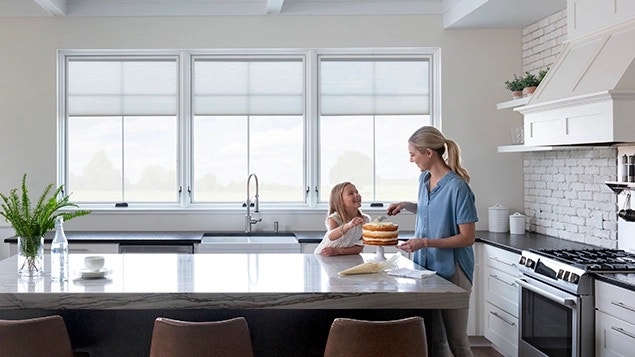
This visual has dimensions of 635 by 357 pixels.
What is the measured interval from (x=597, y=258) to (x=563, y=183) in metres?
1.46

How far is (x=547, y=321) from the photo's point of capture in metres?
4.10

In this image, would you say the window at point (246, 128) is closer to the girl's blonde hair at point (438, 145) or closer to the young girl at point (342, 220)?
the young girl at point (342, 220)

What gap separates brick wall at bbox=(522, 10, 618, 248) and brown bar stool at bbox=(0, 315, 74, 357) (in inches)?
137

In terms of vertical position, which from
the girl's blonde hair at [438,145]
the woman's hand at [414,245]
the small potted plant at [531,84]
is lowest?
the woman's hand at [414,245]

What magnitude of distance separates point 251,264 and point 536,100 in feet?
7.21

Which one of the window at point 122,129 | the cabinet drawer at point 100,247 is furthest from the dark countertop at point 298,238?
the window at point 122,129

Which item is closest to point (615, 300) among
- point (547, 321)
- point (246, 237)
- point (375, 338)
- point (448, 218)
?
point (547, 321)

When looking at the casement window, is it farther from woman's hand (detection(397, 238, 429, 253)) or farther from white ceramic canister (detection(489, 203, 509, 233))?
woman's hand (detection(397, 238, 429, 253))

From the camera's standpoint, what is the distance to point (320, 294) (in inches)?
112

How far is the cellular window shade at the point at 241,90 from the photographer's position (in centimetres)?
618

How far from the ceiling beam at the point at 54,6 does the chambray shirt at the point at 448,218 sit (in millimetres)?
3603

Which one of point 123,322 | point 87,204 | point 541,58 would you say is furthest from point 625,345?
point 87,204

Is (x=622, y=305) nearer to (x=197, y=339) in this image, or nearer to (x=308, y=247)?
(x=197, y=339)

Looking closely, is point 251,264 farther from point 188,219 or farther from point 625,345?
point 188,219
